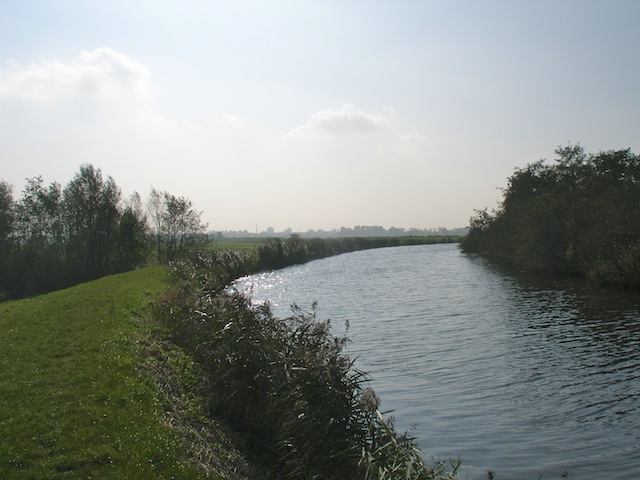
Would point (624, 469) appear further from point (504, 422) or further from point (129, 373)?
point (129, 373)

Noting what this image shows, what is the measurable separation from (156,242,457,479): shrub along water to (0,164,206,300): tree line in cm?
3612

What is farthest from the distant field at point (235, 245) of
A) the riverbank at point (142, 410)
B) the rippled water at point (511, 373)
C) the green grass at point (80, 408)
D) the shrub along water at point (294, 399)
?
the shrub along water at point (294, 399)

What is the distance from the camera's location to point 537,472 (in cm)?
914

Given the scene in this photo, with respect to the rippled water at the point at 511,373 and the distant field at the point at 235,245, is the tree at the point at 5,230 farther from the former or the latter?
the rippled water at the point at 511,373

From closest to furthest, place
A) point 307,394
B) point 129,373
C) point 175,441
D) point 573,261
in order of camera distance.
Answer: point 175,441 → point 307,394 → point 129,373 → point 573,261

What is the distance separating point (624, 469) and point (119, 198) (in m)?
46.3

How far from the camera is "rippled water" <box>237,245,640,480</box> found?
32.8ft

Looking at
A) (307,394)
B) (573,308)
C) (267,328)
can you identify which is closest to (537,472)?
(307,394)

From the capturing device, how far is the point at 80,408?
26.5 feet

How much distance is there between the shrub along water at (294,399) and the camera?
25.5 ft

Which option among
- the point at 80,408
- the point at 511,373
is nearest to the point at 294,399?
the point at 80,408

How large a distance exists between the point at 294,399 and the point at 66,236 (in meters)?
43.6

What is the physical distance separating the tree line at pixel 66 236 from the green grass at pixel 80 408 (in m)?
32.4

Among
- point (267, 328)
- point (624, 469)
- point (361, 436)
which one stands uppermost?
point (267, 328)
